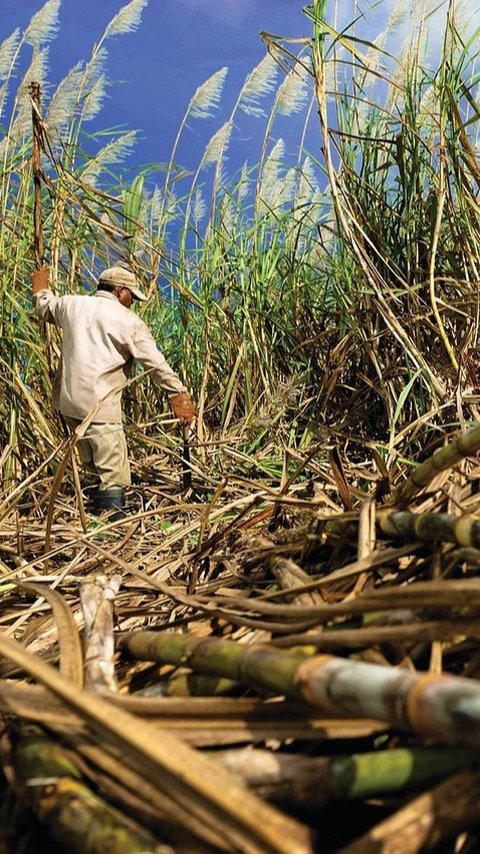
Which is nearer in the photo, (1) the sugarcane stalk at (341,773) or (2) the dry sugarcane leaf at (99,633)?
(1) the sugarcane stalk at (341,773)

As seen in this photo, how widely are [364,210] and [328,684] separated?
1.83 meters

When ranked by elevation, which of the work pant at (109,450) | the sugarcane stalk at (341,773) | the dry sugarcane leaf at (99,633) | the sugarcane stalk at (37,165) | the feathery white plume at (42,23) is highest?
the feathery white plume at (42,23)

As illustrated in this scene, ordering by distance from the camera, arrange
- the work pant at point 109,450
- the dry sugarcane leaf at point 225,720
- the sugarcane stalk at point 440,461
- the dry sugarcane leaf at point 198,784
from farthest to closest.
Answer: the work pant at point 109,450 < the sugarcane stalk at point 440,461 < the dry sugarcane leaf at point 225,720 < the dry sugarcane leaf at point 198,784

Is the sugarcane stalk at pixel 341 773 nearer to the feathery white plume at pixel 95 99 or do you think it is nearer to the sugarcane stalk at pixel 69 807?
the sugarcane stalk at pixel 69 807

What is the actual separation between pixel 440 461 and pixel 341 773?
0.42 metres

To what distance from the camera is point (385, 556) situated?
0.68 meters

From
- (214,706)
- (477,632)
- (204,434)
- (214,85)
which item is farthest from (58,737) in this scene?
(214,85)

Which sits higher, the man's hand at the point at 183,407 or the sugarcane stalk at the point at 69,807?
the sugarcane stalk at the point at 69,807

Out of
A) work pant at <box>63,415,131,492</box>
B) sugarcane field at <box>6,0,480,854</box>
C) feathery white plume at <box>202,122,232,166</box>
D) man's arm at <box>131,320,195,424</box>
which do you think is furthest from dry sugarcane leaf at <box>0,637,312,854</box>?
feathery white plume at <box>202,122,232,166</box>

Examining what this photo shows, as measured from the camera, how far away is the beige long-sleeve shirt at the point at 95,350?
10.4 feet

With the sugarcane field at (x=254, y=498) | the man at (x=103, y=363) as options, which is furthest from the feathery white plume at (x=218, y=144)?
the man at (x=103, y=363)

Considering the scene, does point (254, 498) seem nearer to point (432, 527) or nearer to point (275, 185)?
point (432, 527)

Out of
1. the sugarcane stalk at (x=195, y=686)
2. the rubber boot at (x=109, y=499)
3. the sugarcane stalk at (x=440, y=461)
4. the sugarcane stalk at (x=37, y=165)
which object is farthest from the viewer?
the rubber boot at (x=109, y=499)

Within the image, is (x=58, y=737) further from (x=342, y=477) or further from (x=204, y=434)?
(x=204, y=434)
